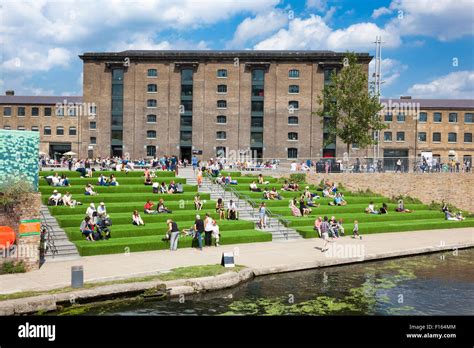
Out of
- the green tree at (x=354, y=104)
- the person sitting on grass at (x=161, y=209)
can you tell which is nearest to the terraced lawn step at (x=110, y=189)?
the person sitting on grass at (x=161, y=209)

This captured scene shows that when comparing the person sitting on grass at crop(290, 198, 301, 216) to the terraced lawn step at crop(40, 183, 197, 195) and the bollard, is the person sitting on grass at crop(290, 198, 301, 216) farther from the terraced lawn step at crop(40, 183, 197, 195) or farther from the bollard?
the bollard

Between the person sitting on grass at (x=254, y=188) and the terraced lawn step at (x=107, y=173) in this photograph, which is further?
the person sitting on grass at (x=254, y=188)

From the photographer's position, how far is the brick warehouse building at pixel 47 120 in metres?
75.6

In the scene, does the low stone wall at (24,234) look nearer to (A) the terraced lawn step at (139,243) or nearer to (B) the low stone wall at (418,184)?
(A) the terraced lawn step at (139,243)

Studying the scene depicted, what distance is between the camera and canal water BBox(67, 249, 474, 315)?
1565 cm

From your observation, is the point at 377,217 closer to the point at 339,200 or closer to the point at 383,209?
the point at 383,209

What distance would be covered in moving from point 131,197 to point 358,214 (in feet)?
49.3

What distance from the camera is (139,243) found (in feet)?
75.3

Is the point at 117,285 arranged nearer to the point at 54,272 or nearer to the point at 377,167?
the point at 54,272

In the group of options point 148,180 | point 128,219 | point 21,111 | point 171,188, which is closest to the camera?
point 128,219

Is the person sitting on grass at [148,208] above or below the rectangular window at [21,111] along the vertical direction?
below

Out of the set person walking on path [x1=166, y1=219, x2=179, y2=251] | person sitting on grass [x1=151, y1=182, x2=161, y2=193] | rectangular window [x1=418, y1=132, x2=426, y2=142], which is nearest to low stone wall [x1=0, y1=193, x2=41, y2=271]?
person walking on path [x1=166, y1=219, x2=179, y2=251]

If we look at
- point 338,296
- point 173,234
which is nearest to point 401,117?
point 173,234
